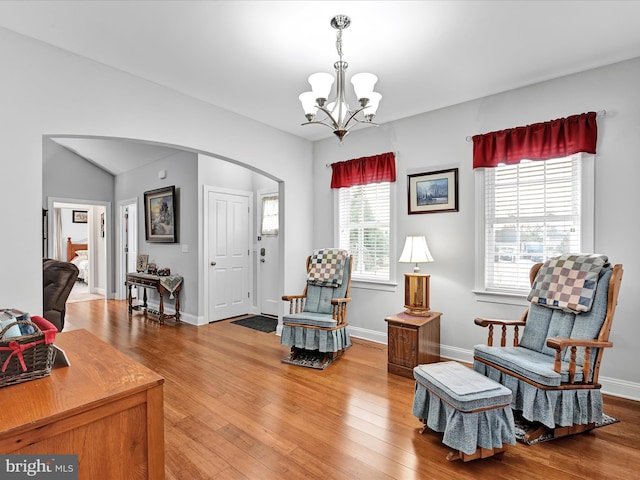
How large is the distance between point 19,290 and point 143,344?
6.55 ft

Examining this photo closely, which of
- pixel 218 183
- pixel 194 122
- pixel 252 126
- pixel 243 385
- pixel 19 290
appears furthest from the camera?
pixel 218 183

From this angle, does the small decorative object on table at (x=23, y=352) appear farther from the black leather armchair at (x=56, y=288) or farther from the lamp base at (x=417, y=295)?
the lamp base at (x=417, y=295)

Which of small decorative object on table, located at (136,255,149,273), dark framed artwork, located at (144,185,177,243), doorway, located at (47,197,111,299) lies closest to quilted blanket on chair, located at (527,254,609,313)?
dark framed artwork, located at (144,185,177,243)

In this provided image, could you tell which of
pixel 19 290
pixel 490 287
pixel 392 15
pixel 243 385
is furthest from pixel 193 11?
pixel 490 287

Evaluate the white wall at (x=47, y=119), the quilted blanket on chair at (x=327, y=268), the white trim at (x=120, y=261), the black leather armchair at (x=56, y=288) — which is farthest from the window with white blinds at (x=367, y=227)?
the white trim at (x=120, y=261)

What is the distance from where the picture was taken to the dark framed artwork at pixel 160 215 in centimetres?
553

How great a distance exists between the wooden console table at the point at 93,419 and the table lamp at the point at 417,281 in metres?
2.76

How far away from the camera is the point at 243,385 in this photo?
298cm

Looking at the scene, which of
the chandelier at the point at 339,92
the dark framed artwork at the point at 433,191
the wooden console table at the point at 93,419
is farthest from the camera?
the dark framed artwork at the point at 433,191

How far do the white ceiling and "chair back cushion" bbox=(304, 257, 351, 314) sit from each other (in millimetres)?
1988

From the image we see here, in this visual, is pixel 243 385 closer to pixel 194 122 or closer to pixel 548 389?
pixel 548 389

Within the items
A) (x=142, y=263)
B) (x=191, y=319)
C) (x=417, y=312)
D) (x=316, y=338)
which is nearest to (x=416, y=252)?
(x=417, y=312)

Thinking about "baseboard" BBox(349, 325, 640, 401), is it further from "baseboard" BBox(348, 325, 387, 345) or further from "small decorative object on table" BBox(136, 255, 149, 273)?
"small decorative object on table" BBox(136, 255, 149, 273)

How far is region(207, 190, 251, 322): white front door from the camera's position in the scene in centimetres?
521
